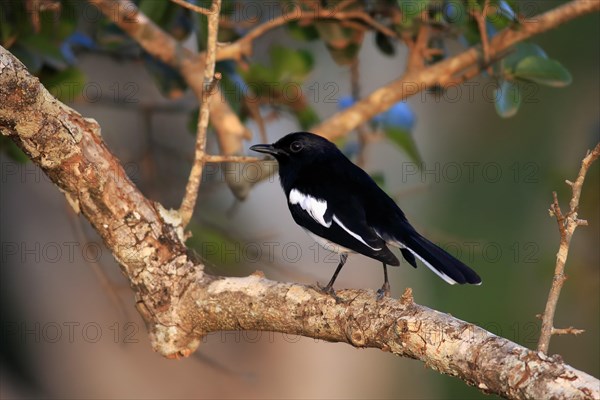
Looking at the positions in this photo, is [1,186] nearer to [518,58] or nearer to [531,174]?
[518,58]

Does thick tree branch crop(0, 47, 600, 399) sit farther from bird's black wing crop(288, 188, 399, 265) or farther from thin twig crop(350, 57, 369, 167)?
thin twig crop(350, 57, 369, 167)

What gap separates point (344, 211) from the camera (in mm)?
3557

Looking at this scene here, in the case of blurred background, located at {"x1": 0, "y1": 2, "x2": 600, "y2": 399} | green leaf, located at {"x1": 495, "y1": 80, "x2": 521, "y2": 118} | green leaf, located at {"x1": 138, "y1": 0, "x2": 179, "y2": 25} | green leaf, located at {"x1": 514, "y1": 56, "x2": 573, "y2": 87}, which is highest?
green leaf, located at {"x1": 514, "y1": 56, "x2": 573, "y2": 87}

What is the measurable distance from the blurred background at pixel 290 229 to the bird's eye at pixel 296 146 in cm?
52

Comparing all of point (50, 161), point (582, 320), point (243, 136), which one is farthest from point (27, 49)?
point (582, 320)

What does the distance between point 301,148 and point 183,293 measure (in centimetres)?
114

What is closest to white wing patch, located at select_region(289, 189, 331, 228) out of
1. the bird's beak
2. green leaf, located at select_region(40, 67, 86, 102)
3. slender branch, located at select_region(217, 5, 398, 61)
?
the bird's beak

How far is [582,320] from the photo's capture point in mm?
6660

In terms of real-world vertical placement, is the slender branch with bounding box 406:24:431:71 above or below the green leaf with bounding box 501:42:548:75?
below

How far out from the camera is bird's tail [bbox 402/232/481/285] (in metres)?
3.05

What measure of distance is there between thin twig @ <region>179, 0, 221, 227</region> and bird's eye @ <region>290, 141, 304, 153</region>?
33.7 inches

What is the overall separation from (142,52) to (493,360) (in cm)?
283

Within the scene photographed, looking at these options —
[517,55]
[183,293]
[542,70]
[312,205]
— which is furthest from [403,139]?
[183,293]

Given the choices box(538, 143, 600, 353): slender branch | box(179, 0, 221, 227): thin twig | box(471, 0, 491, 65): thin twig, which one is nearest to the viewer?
box(538, 143, 600, 353): slender branch
